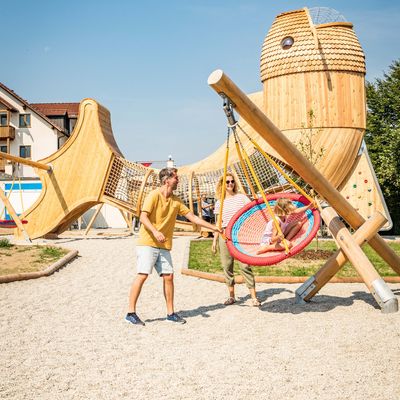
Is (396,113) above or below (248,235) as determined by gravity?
above

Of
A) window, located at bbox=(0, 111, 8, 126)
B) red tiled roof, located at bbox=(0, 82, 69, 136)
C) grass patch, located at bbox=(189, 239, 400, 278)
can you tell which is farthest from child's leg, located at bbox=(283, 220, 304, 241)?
window, located at bbox=(0, 111, 8, 126)

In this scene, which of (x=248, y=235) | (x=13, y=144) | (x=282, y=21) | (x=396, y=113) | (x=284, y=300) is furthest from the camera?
(x=13, y=144)

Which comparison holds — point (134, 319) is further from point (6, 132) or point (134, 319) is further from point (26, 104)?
point (26, 104)

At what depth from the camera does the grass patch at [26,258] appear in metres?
11.8

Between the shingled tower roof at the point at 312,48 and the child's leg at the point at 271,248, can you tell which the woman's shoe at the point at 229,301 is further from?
the shingled tower roof at the point at 312,48

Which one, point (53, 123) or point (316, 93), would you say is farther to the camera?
point (53, 123)

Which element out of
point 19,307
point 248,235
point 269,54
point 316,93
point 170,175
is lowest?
point 19,307

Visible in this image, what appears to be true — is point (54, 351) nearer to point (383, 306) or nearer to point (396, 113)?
point (383, 306)

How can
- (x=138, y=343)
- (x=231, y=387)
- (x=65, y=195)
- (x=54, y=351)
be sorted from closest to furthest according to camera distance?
1. (x=231, y=387)
2. (x=54, y=351)
3. (x=138, y=343)
4. (x=65, y=195)

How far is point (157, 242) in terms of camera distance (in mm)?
7227

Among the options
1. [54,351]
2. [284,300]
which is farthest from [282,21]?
[54,351]

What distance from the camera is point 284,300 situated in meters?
8.80

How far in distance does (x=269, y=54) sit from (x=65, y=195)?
383 inches

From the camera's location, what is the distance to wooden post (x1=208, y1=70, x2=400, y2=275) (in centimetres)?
667
